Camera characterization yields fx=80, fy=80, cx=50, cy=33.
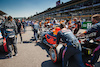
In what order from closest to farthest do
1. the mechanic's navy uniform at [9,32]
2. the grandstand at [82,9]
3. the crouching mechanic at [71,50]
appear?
the crouching mechanic at [71,50]
the mechanic's navy uniform at [9,32]
the grandstand at [82,9]

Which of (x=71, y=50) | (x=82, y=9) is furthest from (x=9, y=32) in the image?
(x=82, y=9)

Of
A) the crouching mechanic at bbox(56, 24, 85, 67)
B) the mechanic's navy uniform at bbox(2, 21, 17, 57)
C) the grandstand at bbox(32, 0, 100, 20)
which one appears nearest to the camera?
the crouching mechanic at bbox(56, 24, 85, 67)

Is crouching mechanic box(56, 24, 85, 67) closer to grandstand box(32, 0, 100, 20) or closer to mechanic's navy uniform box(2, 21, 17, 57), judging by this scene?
mechanic's navy uniform box(2, 21, 17, 57)

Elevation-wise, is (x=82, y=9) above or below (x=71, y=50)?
above

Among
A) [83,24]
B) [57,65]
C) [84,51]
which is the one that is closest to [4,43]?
[57,65]

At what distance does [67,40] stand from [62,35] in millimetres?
207

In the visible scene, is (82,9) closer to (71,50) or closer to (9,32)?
(9,32)

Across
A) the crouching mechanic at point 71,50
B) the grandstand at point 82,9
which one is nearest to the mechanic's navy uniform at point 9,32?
the crouching mechanic at point 71,50

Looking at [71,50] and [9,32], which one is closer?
[71,50]

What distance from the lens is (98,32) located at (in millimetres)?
2326

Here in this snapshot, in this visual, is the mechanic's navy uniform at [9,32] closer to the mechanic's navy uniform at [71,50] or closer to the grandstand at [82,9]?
the mechanic's navy uniform at [71,50]

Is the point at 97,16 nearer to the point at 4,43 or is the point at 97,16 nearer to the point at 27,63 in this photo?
the point at 27,63

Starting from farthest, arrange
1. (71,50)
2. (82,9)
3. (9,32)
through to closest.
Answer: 1. (82,9)
2. (9,32)
3. (71,50)

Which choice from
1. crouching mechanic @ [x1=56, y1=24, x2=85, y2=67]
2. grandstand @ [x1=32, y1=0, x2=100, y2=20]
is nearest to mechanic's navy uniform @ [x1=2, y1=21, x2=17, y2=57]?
crouching mechanic @ [x1=56, y1=24, x2=85, y2=67]
